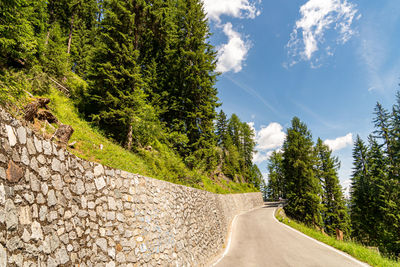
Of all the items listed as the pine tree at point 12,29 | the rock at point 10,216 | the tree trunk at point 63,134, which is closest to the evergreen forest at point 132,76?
the pine tree at point 12,29

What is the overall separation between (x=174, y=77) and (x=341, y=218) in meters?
33.9

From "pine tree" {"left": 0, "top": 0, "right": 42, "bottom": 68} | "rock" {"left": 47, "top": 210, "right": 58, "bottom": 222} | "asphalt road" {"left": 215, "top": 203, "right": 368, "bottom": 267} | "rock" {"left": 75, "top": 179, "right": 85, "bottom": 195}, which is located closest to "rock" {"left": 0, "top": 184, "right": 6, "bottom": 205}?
"rock" {"left": 47, "top": 210, "right": 58, "bottom": 222}

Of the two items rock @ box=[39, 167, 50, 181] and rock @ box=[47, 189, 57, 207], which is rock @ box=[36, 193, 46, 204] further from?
rock @ box=[39, 167, 50, 181]

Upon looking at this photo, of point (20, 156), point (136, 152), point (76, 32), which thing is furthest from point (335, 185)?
point (76, 32)

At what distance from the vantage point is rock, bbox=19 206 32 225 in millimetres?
2330

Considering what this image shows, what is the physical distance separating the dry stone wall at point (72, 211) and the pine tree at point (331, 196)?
100ft

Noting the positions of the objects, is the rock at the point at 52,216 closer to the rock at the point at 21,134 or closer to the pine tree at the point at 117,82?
the rock at the point at 21,134

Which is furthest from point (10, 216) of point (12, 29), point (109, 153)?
point (12, 29)

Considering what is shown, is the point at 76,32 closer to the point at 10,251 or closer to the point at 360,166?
the point at 10,251

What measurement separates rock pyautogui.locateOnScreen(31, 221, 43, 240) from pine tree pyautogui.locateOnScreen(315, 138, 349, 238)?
109ft

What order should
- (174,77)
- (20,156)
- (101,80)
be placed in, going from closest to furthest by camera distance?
(20,156) < (101,80) < (174,77)

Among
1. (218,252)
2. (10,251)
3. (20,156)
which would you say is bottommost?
(218,252)

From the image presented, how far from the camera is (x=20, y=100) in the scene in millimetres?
6867

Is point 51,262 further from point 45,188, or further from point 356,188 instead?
point 356,188
